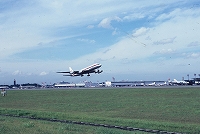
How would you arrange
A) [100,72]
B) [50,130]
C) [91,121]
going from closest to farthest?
[50,130]
[91,121]
[100,72]

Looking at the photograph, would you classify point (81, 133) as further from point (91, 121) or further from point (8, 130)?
point (91, 121)

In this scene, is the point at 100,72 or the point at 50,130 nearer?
the point at 50,130

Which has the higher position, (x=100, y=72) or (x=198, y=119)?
(x=100, y=72)

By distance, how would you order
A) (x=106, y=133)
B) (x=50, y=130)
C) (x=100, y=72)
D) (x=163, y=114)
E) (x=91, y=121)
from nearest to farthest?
(x=106, y=133) → (x=50, y=130) → (x=91, y=121) → (x=163, y=114) → (x=100, y=72)

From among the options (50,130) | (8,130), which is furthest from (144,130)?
(8,130)

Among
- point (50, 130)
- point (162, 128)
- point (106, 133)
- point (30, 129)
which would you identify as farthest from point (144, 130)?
point (30, 129)

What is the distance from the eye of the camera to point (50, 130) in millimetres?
21953

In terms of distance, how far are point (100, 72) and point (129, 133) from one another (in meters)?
25.8

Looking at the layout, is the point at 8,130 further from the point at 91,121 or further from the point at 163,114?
the point at 163,114

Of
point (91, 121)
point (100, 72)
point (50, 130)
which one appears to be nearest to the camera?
point (50, 130)

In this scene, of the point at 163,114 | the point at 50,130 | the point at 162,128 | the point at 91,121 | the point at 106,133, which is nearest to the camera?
the point at 106,133

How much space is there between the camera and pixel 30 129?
2261 centimetres

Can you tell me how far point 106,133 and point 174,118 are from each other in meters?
11.9

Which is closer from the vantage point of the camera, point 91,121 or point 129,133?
point 129,133
